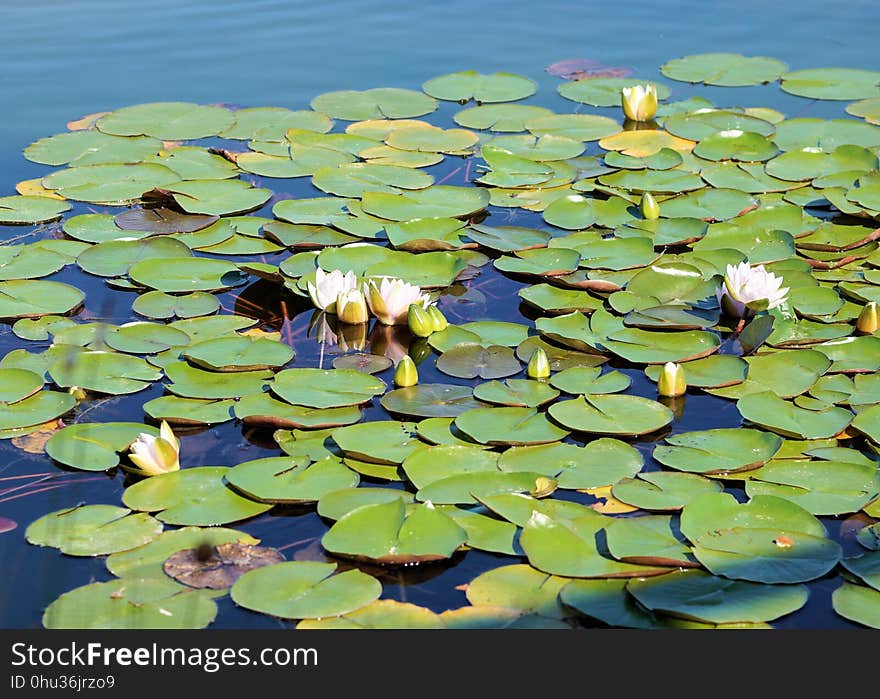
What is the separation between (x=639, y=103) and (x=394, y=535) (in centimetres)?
371

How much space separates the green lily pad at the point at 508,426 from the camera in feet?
10.8

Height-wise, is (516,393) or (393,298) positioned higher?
(393,298)

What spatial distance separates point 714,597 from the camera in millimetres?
2625

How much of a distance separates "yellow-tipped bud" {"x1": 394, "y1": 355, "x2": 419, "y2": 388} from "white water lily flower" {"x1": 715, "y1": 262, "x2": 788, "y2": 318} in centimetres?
121

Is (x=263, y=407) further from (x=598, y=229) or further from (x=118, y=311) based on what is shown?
(x=598, y=229)

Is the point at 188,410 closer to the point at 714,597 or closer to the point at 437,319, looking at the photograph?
the point at 437,319

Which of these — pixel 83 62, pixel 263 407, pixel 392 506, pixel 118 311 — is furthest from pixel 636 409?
pixel 83 62

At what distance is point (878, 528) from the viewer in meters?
2.91

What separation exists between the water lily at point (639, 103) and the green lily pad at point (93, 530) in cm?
384

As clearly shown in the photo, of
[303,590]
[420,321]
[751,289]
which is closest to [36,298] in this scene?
[420,321]

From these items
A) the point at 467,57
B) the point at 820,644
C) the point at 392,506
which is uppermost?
the point at 467,57

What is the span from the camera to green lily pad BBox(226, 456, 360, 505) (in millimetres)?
3055

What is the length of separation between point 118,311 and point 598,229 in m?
2.06

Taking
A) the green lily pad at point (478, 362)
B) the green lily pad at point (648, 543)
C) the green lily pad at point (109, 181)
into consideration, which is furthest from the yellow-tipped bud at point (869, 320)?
the green lily pad at point (109, 181)
